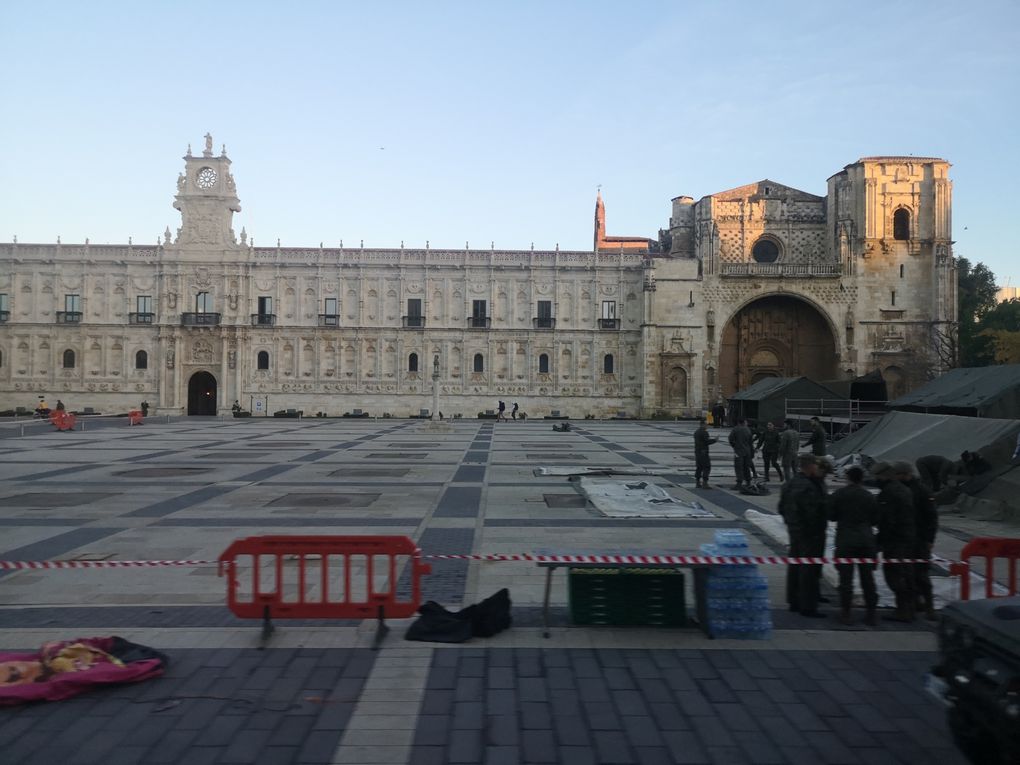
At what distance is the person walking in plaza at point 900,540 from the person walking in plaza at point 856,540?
122 mm

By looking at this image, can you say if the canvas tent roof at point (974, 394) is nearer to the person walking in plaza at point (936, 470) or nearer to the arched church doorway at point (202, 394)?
the person walking in plaza at point (936, 470)

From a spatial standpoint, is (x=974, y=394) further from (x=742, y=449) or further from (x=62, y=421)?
(x=62, y=421)

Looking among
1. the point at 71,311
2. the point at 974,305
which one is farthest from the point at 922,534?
the point at 974,305

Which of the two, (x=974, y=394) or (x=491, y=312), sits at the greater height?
(x=491, y=312)

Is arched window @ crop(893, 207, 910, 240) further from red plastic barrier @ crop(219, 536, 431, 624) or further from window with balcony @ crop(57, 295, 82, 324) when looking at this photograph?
window with balcony @ crop(57, 295, 82, 324)

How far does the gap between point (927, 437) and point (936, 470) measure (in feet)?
8.50

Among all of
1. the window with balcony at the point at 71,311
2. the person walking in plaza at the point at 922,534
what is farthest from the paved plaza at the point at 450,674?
the window with balcony at the point at 71,311

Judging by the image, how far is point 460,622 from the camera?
6.75m

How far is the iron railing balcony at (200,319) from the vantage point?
52.6m

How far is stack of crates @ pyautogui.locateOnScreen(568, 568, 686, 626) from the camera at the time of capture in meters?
7.05

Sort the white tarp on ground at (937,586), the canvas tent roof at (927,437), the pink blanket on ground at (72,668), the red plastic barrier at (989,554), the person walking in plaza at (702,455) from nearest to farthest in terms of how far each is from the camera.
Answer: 1. the pink blanket on ground at (72,668)
2. the red plastic barrier at (989,554)
3. the white tarp on ground at (937,586)
4. the canvas tent roof at (927,437)
5. the person walking in plaza at (702,455)

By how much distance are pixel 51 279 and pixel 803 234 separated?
56795mm

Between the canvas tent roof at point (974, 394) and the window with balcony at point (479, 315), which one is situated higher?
the window with balcony at point (479, 315)

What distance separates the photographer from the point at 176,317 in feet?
173
